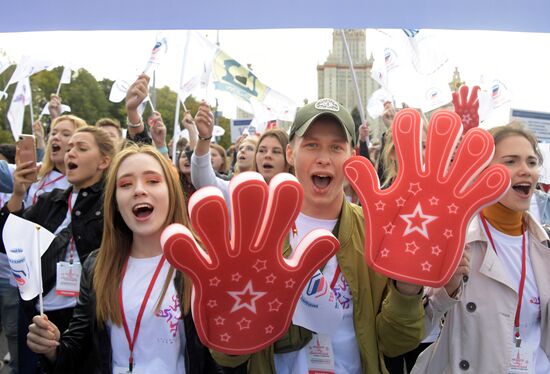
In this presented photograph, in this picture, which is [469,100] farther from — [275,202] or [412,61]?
[412,61]

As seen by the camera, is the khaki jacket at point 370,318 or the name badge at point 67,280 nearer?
the khaki jacket at point 370,318

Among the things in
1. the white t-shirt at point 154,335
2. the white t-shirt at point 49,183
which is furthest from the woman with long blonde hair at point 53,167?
the white t-shirt at point 154,335

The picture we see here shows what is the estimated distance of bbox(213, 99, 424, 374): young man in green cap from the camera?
206 cm

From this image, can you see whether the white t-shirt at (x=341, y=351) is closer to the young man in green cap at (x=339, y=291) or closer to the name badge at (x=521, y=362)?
the young man in green cap at (x=339, y=291)

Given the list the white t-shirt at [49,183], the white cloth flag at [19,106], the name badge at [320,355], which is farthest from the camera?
the white cloth flag at [19,106]

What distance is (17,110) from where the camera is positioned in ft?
29.4

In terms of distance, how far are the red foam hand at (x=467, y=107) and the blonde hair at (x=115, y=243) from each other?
2.23 m

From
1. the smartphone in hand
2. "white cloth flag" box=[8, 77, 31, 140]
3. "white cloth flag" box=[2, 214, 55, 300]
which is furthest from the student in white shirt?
"white cloth flag" box=[8, 77, 31, 140]

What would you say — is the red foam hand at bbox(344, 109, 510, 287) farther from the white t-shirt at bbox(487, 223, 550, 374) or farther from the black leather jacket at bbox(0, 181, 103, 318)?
the black leather jacket at bbox(0, 181, 103, 318)

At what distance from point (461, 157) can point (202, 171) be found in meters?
1.86

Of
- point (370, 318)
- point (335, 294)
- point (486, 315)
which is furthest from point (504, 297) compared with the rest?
point (335, 294)

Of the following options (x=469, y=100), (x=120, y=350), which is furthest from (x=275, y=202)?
(x=469, y=100)

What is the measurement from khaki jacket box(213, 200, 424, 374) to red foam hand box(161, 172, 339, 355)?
18 cm

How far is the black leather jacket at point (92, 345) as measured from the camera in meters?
2.27
